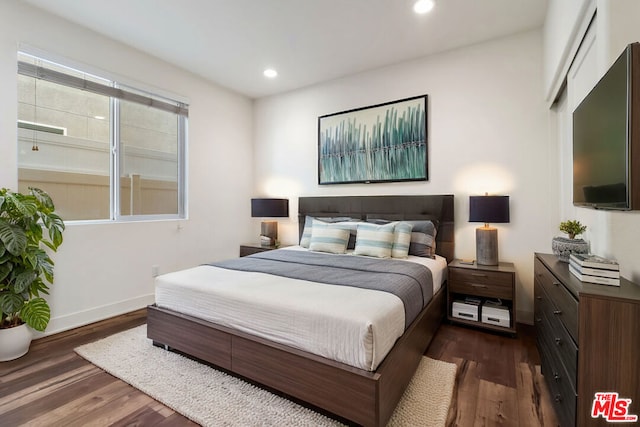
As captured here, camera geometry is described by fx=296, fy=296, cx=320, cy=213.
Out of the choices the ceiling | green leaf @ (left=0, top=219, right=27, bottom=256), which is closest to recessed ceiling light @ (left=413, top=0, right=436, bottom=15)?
the ceiling

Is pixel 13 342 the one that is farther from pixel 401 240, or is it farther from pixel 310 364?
pixel 401 240

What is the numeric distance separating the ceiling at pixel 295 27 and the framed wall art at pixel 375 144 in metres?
0.58

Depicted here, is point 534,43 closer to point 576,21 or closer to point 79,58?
point 576,21

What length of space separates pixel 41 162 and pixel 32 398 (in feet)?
6.62

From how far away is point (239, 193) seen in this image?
15.0 ft

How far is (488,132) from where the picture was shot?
121 inches

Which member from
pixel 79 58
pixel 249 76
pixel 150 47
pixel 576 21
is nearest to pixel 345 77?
pixel 249 76

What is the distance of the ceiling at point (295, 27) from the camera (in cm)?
254

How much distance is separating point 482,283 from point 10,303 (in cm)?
375

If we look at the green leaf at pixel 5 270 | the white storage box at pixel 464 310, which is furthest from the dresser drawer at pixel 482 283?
the green leaf at pixel 5 270

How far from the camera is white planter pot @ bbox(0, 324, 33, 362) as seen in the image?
85.8 inches

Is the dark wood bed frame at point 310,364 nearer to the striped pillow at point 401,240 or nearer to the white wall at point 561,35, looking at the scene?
the striped pillow at point 401,240

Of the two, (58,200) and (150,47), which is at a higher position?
(150,47)

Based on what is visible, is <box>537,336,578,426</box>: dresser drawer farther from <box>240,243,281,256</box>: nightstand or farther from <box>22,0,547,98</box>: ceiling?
<box>240,243,281,256</box>: nightstand
